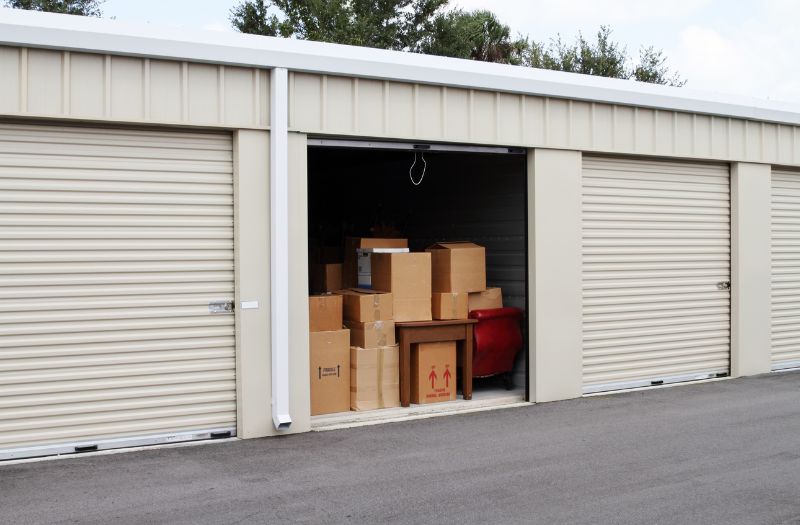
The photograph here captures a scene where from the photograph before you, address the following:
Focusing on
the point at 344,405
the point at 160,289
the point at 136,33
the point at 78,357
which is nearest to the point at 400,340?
the point at 344,405

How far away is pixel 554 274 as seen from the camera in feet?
31.9

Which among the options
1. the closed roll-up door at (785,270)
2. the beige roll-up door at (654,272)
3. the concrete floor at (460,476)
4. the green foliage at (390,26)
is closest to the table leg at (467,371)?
the concrete floor at (460,476)

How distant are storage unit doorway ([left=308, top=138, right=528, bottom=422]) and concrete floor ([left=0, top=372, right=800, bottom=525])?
1.88m

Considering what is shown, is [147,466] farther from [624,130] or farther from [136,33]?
[624,130]

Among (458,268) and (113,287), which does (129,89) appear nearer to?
(113,287)

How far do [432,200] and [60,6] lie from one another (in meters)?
20.8

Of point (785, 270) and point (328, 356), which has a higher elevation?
point (785, 270)

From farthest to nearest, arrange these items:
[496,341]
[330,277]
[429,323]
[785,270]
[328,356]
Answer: [785,270] < [330,277] < [496,341] < [429,323] < [328,356]

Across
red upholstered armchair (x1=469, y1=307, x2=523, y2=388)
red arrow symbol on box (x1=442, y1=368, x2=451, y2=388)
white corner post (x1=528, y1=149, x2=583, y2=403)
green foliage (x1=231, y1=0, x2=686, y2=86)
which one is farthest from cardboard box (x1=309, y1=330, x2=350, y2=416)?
green foliage (x1=231, y1=0, x2=686, y2=86)

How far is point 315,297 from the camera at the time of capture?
869 cm

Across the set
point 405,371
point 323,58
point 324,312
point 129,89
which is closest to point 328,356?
point 324,312

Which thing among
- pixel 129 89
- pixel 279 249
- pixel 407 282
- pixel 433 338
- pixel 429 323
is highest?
pixel 129 89

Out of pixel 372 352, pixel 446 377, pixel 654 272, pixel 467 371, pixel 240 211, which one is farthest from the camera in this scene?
pixel 654 272

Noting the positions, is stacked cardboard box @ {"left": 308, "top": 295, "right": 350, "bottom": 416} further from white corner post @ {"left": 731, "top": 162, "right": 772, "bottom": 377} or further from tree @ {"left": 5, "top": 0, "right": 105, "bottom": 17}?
tree @ {"left": 5, "top": 0, "right": 105, "bottom": 17}
